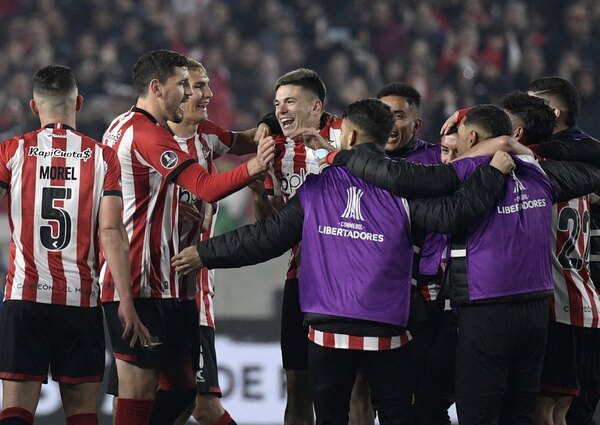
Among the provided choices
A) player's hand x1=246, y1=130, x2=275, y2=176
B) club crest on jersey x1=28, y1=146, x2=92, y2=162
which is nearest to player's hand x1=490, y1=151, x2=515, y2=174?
player's hand x1=246, y1=130, x2=275, y2=176

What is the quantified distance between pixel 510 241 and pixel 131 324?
65.8 inches

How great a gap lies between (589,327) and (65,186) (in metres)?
2.50

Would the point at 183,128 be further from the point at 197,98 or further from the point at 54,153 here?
the point at 54,153

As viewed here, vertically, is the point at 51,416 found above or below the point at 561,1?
below

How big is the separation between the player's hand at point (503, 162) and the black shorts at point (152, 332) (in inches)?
64.5

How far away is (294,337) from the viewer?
17.2 ft

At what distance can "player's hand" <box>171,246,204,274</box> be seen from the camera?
4625 millimetres

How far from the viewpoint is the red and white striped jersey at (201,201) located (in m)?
5.13

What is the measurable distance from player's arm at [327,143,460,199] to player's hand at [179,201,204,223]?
0.96 m

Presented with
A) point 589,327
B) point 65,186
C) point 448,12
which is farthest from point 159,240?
point 448,12

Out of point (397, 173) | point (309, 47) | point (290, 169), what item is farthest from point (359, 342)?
point (309, 47)

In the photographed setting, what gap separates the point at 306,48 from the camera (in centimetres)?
1230

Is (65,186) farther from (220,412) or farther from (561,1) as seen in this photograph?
(561,1)

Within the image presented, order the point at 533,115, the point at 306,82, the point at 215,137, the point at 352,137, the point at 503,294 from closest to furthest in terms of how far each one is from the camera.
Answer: the point at 503,294, the point at 352,137, the point at 533,115, the point at 306,82, the point at 215,137
